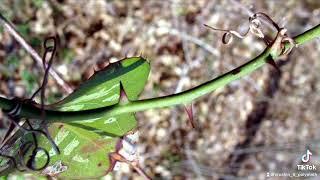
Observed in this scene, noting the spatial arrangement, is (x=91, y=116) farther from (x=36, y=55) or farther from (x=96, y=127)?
(x=36, y=55)

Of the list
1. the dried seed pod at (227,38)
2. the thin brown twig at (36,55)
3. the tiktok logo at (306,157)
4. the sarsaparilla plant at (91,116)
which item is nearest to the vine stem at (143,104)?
the sarsaparilla plant at (91,116)

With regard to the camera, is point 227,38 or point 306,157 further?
point 306,157

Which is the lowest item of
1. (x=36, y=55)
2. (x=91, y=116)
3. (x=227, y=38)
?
(x=91, y=116)

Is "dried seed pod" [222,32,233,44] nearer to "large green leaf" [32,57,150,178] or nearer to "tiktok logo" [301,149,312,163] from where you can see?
"large green leaf" [32,57,150,178]

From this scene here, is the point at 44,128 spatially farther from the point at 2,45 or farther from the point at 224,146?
the point at 224,146

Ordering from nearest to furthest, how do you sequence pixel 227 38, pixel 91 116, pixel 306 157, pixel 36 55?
pixel 91 116 → pixel 227 38 → pixel 36 55 → pixel 306 157

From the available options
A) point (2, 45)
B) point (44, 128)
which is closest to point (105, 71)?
point (44, 128)

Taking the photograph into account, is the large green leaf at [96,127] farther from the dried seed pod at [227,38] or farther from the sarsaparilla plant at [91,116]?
the dried seed pod at [227,38]

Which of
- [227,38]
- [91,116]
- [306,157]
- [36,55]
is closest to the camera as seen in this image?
[91,116]

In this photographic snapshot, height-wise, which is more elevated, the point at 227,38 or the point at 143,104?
the point at 227,38

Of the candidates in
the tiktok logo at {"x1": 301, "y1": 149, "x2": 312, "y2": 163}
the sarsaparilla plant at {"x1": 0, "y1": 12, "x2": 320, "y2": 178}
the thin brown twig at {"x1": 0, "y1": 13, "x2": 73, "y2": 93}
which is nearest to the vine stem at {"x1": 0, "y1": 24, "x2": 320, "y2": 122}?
the sarsaparilla plant at {"x1": 0, "y1": 12, "x2": 320, "y2": 178}

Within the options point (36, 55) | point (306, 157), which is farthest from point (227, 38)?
point (306, 157)
